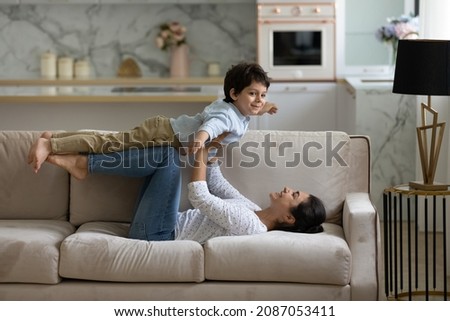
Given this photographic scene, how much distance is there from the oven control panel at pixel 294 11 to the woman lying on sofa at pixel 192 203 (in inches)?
126

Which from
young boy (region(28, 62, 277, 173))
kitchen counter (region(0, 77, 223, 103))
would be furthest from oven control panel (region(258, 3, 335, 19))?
young boy (region(28, 62, 277, 173))

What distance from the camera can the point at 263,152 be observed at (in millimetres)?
4285

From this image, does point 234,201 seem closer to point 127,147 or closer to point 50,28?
point 127,147

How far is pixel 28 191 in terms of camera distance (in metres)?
4.29

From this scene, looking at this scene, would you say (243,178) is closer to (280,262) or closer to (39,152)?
(280,262)

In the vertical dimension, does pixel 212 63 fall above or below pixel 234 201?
above

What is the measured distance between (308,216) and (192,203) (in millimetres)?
491

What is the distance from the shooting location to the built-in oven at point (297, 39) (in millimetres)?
7113

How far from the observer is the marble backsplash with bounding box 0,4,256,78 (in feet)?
25.7

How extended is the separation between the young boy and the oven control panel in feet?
10.0

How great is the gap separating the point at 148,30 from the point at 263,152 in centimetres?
382

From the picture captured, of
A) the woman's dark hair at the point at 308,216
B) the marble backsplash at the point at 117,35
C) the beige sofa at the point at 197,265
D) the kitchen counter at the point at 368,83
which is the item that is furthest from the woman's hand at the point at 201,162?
the marble backsplash at the point at 117,35
